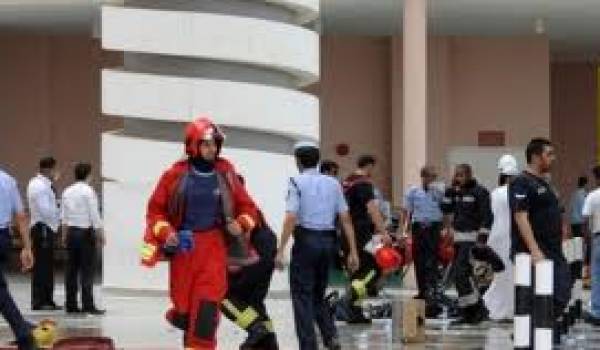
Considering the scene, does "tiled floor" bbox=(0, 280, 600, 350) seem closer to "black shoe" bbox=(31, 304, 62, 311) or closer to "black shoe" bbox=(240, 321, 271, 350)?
"black shoe" bbox=(31, 304, 62, 311)

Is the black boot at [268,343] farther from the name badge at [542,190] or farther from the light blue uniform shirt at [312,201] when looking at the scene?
the name badge at [542,190]

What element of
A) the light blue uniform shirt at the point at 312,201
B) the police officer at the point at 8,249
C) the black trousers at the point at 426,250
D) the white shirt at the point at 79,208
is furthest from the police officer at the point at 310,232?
the black trousers at the point at 426,250

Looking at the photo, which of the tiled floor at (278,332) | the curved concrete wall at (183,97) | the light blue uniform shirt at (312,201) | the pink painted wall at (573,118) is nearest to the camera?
the light blue uniform shirt at (312,201)

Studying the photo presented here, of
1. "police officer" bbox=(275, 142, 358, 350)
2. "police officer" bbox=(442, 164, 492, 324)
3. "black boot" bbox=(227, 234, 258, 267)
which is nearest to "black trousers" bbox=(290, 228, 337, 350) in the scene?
"police officer" bbox=(275, 142, 358, 350)

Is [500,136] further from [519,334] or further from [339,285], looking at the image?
[519,334]

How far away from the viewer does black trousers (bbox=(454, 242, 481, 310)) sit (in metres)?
17.5

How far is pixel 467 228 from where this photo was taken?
1805 centimetres

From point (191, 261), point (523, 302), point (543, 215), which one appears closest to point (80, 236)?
point (543, 215)

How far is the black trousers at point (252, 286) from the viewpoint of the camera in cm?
1309

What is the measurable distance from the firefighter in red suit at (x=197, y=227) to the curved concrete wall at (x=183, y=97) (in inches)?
403

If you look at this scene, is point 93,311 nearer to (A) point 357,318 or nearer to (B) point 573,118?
(A) point 357,318

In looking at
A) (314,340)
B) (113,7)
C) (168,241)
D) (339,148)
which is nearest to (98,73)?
(339,148)

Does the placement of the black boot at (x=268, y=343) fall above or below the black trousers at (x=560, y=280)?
below

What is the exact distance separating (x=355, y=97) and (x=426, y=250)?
46.4ft
